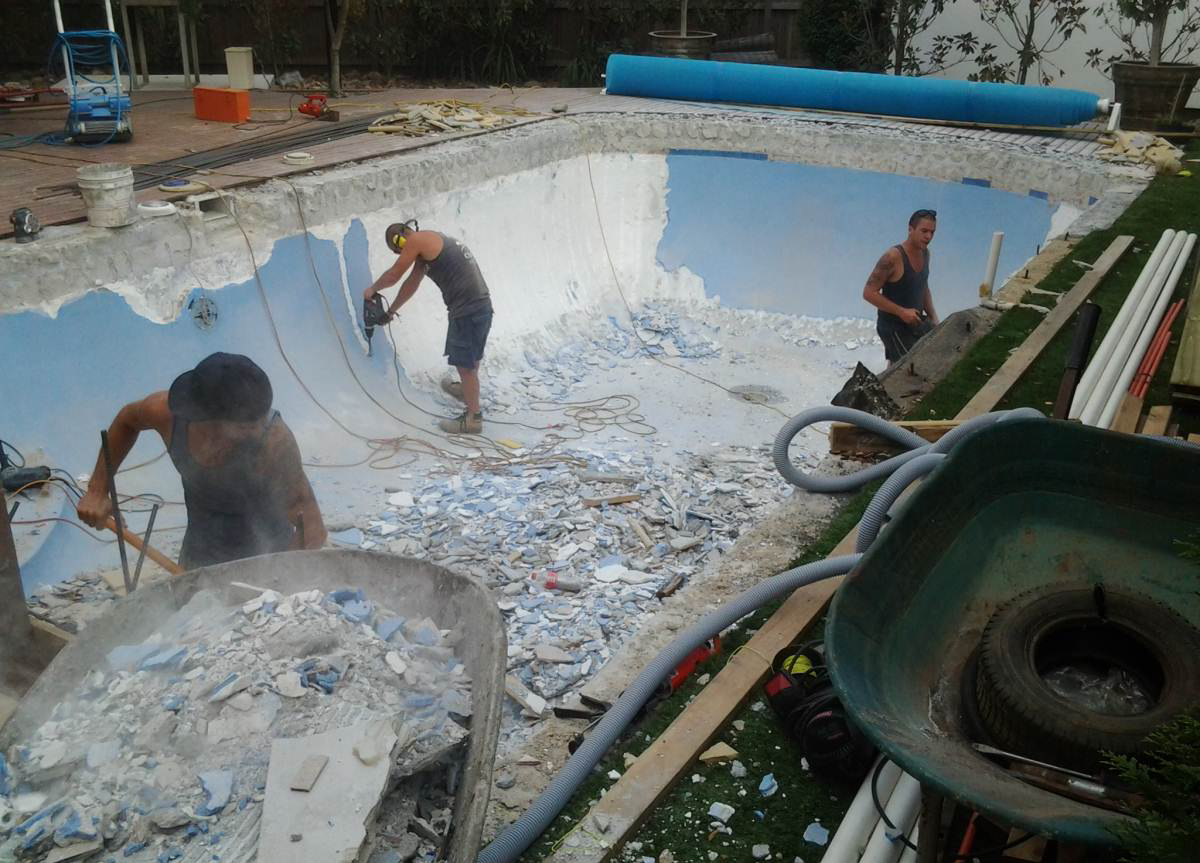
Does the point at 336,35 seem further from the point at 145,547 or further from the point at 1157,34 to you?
the point at 1157,34

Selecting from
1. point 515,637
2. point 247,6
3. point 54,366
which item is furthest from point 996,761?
point 247,6

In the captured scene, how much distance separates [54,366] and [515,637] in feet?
12.1

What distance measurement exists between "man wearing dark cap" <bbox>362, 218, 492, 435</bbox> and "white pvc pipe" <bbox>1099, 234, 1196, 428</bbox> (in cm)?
524

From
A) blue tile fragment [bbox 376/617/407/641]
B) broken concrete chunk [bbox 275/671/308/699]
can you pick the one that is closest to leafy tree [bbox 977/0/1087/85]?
blue tile fragment [bbox 376/617/407/641]

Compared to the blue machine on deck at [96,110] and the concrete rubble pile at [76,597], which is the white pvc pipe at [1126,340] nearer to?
the concrete rubble pile at [76,597]

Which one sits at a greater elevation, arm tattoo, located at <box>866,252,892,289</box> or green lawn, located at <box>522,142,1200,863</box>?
arm tattoo, located at <box>866,252,892,289</box>

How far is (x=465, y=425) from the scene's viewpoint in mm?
9352

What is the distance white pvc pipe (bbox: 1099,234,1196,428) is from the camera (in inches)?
210

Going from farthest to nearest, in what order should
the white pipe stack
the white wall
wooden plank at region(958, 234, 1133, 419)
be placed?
the white wall < wooden plank at region(958, 234, 1133, 419) < the white pipe stack

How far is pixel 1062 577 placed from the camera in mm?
3473

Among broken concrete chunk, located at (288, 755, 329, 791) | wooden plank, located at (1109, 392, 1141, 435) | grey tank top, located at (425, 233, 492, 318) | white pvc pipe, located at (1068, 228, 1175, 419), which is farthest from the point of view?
grey tank top, located at (425, 233, 492, 318)

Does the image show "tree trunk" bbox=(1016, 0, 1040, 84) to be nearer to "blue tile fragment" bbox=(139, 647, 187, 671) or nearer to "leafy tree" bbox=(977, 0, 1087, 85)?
"leafy tree" bbox=(977, 0, 1087, 85)

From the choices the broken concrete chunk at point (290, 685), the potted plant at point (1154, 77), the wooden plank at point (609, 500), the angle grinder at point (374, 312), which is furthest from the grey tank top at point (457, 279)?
the potted plant at point (1154, 77)

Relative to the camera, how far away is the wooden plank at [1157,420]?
531cm
